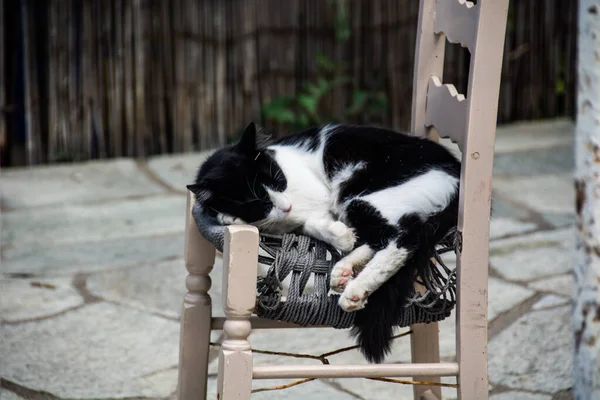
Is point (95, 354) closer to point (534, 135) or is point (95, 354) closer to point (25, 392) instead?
point (25, 392)

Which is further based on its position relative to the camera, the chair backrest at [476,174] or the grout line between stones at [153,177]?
the grout line between stones at [153,177]

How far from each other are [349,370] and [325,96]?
3.07 metres

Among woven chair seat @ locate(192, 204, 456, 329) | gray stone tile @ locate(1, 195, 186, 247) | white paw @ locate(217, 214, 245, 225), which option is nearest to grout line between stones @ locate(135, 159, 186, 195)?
gray stone tile @ locate(1, 195, 186, 247)

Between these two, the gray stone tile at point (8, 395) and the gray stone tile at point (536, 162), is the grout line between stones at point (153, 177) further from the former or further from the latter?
the gray stone tile at point (8, 395)

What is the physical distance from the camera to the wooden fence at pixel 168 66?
3.86 meters

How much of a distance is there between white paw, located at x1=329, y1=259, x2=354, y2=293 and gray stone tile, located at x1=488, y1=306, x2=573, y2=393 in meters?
0.88

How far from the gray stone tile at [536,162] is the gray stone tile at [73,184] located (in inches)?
67.8

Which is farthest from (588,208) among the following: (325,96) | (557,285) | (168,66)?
(168,66)

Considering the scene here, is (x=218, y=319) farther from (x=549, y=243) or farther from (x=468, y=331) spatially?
(x=549, y=243)

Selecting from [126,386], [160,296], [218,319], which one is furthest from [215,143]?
[218,319]

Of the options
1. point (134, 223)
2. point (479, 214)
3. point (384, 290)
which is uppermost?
point (479, 214)

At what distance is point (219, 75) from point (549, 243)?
77.7 inches

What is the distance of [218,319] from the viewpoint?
1643 millimetres

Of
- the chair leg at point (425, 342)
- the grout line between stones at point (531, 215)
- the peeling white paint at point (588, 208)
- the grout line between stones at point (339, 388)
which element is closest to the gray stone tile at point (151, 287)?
the grout line between stones at point (339, 388)
